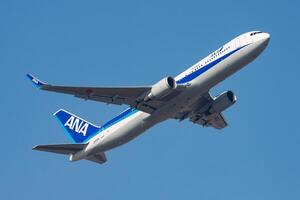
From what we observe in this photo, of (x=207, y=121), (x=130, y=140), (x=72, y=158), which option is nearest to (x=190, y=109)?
(x=207, y=121)

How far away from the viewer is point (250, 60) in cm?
4672

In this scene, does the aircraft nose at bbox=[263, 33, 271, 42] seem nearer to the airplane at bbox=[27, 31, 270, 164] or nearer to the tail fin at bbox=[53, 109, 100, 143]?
the airplane at bbox=[27, 31, 270, 164]

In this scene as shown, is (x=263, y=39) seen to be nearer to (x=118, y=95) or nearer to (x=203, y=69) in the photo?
(x=203, y=69)

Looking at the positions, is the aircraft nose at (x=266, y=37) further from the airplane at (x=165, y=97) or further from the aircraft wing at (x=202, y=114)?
the aircraft wing at (x=202, y=114)

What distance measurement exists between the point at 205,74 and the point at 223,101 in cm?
635

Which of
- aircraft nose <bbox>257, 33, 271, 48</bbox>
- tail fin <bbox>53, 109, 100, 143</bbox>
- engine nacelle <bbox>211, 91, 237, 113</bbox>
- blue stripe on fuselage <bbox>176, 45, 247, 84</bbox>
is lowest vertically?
engine nacelle <bbox>211, 91, 237, 113</bbox>

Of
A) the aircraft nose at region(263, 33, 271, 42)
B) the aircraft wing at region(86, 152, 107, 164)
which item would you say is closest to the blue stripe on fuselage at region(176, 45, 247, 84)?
the aircraft nose at region(263, 33, 271, 42)

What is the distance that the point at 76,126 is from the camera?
5628cm

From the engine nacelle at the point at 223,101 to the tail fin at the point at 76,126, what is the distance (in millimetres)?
9374

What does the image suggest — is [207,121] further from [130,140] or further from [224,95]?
[130,140]

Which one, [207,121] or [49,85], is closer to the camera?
[49,85]

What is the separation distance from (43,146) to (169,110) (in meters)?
9.87

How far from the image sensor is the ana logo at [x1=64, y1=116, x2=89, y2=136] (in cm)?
5491

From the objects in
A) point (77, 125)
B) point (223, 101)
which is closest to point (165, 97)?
point (223, 101)
